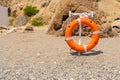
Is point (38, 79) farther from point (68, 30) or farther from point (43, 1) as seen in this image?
point (43, 1)

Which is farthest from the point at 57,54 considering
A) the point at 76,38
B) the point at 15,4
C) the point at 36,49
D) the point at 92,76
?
the point at 15,4

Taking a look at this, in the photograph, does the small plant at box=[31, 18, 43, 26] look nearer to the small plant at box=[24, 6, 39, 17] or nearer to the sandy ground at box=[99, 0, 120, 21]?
the small plant at box=[24, 6, 39, 17]

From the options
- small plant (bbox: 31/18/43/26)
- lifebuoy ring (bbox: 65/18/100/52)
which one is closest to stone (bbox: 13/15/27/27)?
small plant (bbox: 31/18/43/26)

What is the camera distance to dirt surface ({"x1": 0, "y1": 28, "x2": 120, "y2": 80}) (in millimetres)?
6594

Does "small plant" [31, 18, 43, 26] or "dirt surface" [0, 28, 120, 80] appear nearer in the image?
"dirt surface" [0, 28, 120, 80]

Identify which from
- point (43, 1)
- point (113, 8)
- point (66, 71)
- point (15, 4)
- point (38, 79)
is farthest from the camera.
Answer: point (15, 4)

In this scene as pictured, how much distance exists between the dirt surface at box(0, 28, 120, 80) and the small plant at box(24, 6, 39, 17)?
1710cm

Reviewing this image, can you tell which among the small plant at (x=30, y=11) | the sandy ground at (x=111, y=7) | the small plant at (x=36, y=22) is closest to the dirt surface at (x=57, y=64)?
the small plant at (x=36, y=22)

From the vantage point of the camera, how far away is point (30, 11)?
27469 millimetres

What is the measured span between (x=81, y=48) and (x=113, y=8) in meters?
18.8

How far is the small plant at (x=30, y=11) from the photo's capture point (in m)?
27.5

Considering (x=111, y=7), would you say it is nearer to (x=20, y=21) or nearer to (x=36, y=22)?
(x=36, y=22)

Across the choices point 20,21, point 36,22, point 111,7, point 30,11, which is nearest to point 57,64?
point 36,22

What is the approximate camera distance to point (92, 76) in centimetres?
653
